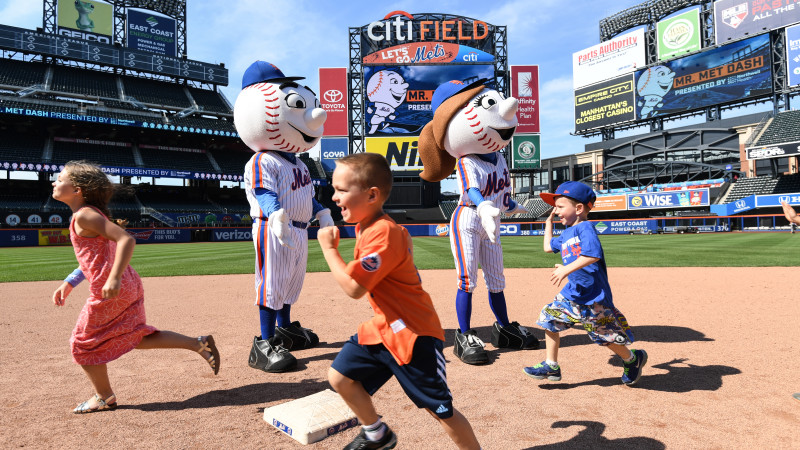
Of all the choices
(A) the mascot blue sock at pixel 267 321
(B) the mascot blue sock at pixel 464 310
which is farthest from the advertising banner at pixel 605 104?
(A) the mascot blue sock at pixel 267 321

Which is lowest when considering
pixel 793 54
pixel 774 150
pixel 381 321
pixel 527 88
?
pixel 381 321

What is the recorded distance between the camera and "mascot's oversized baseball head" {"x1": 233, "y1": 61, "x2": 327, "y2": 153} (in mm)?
3449

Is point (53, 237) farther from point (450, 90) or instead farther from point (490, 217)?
point (490, 217)

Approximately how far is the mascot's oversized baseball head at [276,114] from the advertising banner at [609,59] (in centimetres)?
4364

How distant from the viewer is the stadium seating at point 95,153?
2848cm

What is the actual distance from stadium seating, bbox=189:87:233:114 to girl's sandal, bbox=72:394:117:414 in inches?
1476

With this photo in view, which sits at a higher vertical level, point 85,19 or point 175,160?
point 85,19

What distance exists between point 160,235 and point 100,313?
79.6 ft

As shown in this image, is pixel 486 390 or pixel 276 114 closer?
pixel 486 390

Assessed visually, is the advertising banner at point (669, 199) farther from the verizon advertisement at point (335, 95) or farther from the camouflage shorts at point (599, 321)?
the camouflage shorts at point (599, 321)

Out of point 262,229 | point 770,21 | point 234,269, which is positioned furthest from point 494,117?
point 770,21

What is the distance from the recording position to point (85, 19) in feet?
117

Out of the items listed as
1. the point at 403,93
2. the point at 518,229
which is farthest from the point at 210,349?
the point at 403,93

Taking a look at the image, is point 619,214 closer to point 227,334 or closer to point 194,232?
point 194,232
